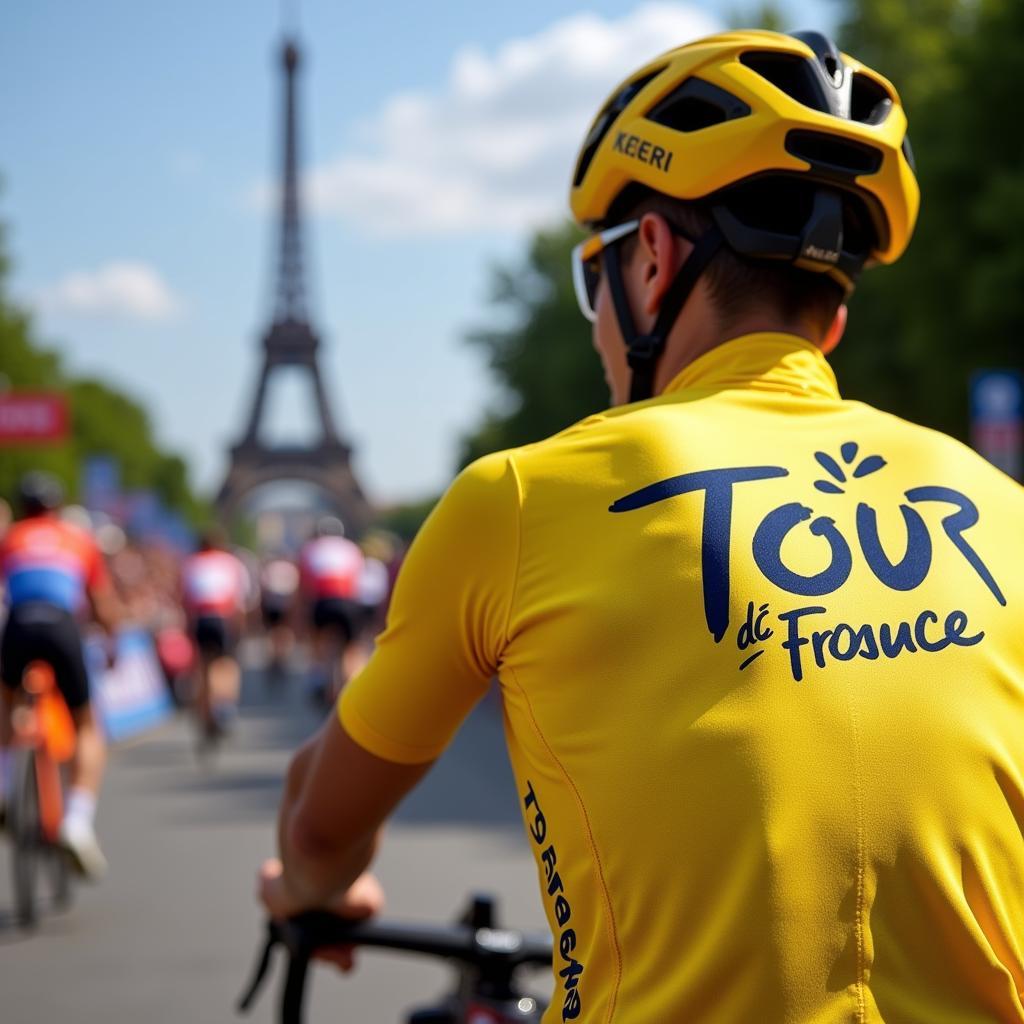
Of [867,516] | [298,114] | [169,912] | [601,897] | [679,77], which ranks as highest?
[298,114]

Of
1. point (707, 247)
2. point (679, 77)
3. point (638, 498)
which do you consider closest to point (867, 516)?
point (638, 498)

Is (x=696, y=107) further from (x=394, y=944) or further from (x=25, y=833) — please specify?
(x=25, y=833)

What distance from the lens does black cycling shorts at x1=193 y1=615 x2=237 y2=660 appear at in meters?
16.8

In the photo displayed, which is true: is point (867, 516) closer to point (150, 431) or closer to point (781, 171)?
point (781, 171)

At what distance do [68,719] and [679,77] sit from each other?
7213 millimetres

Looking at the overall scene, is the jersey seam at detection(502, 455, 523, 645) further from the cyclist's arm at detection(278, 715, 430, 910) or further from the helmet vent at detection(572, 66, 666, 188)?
the helmet vent at detection(572, 66, 666, 188)

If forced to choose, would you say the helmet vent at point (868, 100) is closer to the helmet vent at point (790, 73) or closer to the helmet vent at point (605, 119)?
the helmet vent at point (790, 73)

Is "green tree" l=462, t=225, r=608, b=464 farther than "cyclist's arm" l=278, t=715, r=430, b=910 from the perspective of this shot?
Yes

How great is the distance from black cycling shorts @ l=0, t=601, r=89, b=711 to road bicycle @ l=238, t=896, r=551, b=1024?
5940 millimetres

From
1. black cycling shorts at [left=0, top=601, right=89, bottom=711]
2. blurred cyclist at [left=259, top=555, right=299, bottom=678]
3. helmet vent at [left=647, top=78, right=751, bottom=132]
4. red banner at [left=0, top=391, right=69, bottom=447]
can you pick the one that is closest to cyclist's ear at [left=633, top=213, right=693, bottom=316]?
helmet vent at [left=647, top=78, right=751, bottom=132]

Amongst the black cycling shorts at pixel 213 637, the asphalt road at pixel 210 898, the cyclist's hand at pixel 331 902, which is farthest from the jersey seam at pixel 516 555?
the black cycling shorts at pixel 213 637

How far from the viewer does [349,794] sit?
2.08 m

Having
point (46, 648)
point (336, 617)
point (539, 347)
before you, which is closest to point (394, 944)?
point (46, 648)

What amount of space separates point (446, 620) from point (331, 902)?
2.39 feet
